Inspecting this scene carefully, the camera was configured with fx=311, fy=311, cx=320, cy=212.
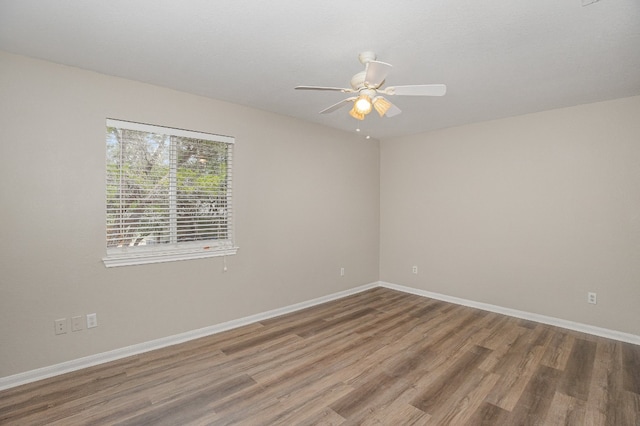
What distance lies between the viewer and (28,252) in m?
2.42

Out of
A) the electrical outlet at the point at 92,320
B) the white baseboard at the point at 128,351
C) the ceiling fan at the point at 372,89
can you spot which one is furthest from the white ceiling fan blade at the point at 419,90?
the electrical outlet at the point at 92,320

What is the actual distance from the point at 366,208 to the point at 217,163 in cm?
259

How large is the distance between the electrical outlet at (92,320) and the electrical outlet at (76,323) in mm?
55

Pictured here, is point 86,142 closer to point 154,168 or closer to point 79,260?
point 154,168

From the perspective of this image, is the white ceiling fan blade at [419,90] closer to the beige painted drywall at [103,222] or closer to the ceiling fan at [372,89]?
the ceiling fan at [372,89]

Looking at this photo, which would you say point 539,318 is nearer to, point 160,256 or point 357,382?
point 357,382

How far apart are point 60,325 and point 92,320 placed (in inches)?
8.3

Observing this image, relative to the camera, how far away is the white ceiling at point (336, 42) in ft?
6.00

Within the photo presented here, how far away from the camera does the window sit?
9.30 feet

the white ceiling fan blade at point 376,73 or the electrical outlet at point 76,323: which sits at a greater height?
the white ceiling fan blade at point 376,73

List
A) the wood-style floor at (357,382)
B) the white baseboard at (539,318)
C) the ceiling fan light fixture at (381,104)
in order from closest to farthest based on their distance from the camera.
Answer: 1. the wood-style floor at (357,382)
2. the ceiling fan light fixture at (381,104)
3. the white baseboard at (539,318)

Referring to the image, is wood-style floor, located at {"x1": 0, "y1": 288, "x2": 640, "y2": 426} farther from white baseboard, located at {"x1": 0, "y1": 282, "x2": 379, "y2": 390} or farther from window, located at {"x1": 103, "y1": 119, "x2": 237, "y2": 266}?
window, located at {"x1": 103, "y1": 119, "x2": 237, "y2": 266}

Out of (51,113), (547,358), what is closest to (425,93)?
(547,358)

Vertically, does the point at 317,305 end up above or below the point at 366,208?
below
